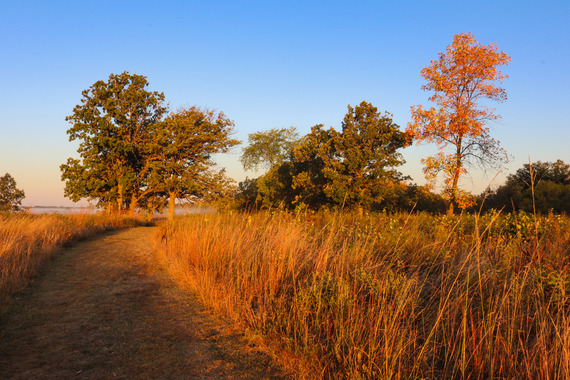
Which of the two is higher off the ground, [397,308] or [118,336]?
[397,308]

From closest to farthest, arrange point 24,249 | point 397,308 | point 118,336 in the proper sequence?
point 397,308
point 118,336
point 24,249

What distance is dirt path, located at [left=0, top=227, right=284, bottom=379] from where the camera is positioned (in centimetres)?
302

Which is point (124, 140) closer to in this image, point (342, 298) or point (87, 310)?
point (87, 310)

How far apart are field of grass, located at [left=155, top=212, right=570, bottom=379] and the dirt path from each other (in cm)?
32

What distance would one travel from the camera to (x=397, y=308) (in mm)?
2998

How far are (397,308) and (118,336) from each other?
3.06m

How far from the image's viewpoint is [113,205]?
25281 millimetres

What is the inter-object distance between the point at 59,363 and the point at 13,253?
15.9 feet

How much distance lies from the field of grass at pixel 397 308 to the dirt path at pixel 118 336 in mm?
320

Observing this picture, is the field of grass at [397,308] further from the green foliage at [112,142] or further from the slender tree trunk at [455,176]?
the green foliage at [112,142]

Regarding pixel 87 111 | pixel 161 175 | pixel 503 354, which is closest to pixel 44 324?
pixel 503 354

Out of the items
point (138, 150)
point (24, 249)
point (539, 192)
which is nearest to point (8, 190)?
point (138, 150)

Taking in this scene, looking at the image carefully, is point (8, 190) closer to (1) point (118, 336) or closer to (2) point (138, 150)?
(2) point (138, 150)

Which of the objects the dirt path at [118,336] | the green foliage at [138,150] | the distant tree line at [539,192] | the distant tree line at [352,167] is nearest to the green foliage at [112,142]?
the green foliage at [138,150]
